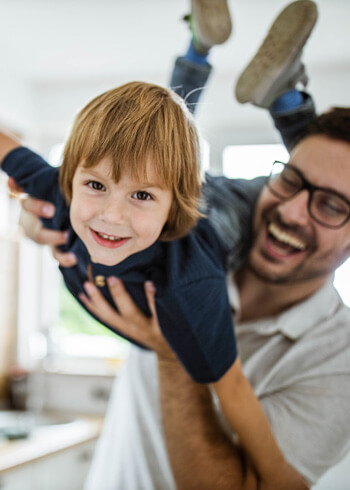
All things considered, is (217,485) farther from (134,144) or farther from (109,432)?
(134,144)

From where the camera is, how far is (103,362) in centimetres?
177

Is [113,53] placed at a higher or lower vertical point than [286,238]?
higher

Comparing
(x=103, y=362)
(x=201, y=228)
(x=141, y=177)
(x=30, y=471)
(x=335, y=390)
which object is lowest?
(x=103, y=362)

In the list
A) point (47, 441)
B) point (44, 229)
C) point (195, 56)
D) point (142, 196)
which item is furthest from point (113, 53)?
point (47, 441)

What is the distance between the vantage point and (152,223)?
1.38 ft

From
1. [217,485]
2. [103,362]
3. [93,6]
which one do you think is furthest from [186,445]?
[103,362]

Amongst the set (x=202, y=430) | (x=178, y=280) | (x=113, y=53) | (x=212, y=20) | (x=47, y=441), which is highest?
(x=212, y=20)

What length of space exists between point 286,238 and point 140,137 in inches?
9.7

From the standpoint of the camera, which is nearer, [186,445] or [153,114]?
[153,114]

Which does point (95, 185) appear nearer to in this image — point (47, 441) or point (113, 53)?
point (113, 53)

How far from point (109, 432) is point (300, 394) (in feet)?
1.17

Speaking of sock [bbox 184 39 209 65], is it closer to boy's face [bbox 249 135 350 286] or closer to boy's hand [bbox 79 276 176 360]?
boy's face [bbox 249 135 350 286]

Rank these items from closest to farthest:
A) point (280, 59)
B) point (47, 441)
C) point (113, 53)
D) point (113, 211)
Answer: point (113, 211) → point (280, 59) → point (113, 53) → point (47, 441)

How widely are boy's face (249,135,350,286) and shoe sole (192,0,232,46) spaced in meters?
0.15
